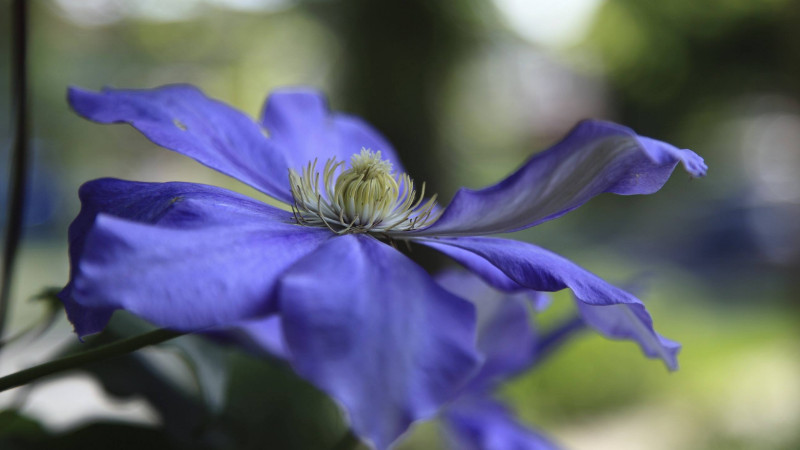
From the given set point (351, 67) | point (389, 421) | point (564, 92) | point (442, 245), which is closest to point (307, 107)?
point (442, 245)

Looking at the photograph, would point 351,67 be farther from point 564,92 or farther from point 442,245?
point 564,92

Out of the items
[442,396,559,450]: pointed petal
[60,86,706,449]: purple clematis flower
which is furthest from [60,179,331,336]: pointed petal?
[442,396,559,450]: pointed petal

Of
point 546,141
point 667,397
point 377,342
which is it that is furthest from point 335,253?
point 546,141

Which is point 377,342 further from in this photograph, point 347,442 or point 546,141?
point 546,141

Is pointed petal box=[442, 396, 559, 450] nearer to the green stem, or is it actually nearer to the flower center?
the flower center

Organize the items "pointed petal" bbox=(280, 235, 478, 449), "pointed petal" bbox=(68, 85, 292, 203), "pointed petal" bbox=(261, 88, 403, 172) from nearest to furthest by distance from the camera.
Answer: "pointed petal" bbox=(280, 235, 478, 449) < "pointed petal" bbox=(68, 85, 292, 203) < "pointed petal" bbox=(261, 88, 403, 172)

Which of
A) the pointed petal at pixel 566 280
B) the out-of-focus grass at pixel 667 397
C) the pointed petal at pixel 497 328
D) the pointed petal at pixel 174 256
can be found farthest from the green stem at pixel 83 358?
the out-of-focus grass at pixel 667 397

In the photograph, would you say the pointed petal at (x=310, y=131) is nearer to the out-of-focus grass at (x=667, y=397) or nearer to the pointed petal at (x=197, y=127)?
the pointed petal at (x=197, y=127)
